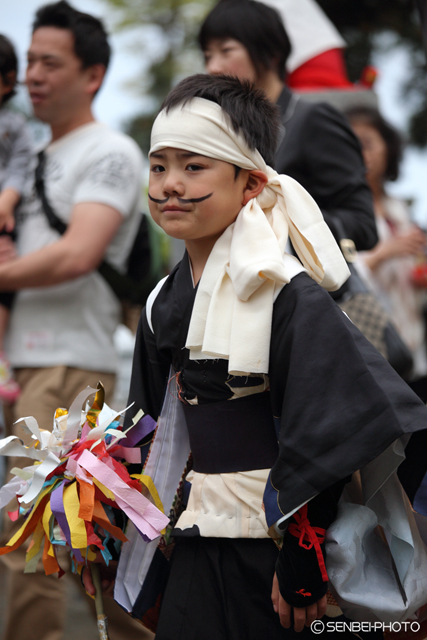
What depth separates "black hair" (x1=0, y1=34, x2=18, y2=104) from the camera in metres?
3.52

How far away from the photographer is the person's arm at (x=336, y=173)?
108 inches

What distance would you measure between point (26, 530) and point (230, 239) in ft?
3.03

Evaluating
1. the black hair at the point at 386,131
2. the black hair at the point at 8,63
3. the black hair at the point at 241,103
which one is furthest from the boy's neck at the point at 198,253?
the black hair at the point at 386,131

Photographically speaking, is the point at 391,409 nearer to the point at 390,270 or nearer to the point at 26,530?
the point at 26,530

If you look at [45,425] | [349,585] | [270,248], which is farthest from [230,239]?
[45,425]

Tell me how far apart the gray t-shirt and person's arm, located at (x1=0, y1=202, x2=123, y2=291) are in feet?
0.25

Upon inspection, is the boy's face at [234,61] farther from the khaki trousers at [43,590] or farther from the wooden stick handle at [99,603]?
the wooden stick handle at [99,603]

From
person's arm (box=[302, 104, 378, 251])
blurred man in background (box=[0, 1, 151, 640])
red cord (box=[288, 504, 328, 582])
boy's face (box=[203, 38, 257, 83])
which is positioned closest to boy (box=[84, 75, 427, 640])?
red cord (box=[288, 504, 328, 582])

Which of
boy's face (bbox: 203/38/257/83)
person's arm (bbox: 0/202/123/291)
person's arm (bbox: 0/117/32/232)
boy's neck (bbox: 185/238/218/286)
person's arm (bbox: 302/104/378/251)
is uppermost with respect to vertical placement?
boy's face (bbox: 203/38/257/83)

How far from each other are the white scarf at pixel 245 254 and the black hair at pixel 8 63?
1.98 m

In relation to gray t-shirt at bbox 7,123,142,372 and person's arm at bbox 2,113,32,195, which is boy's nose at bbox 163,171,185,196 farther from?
person's arm at bbox 2,113,32,195

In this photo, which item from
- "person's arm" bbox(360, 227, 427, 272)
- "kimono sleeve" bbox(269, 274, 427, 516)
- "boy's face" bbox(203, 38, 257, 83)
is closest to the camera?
"kimono sleeve" bbox(269, 274, 427, 516)

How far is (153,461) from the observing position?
2074 mm

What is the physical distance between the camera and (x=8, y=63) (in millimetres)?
3555
